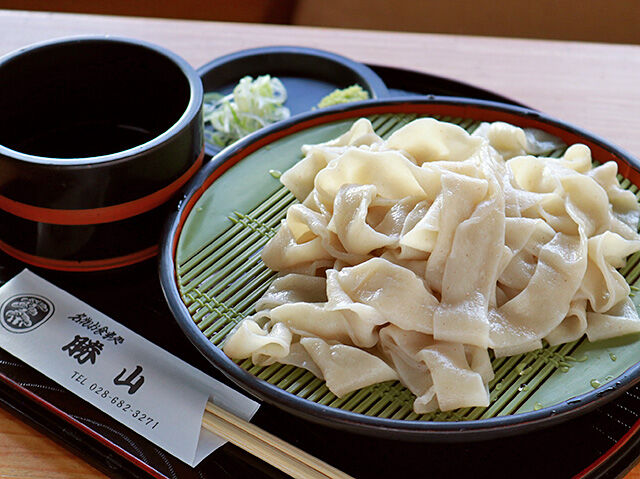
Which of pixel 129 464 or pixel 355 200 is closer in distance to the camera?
pixel 129 464

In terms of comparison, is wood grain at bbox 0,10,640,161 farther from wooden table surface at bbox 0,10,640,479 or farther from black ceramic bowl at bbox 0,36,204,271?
black ceramic bowl at bbox 0,36,204,271

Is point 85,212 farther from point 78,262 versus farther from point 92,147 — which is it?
point 92,147

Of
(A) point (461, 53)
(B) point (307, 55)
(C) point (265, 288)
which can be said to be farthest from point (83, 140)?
(A) point (461, 53)

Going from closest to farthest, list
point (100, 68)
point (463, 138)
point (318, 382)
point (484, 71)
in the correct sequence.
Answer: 1. point (318, 382)
2. point (463, 138)
3. point (100, 68)
4. point (484, 71)

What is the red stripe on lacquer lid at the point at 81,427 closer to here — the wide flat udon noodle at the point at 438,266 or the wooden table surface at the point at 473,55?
the wide flat udon noodle at the point at 438,266

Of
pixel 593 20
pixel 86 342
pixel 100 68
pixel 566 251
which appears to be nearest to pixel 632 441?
pixel 566 251

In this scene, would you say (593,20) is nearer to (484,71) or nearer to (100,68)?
(484,71)

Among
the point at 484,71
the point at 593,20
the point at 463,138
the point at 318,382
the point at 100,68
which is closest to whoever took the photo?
the point at 318,382
